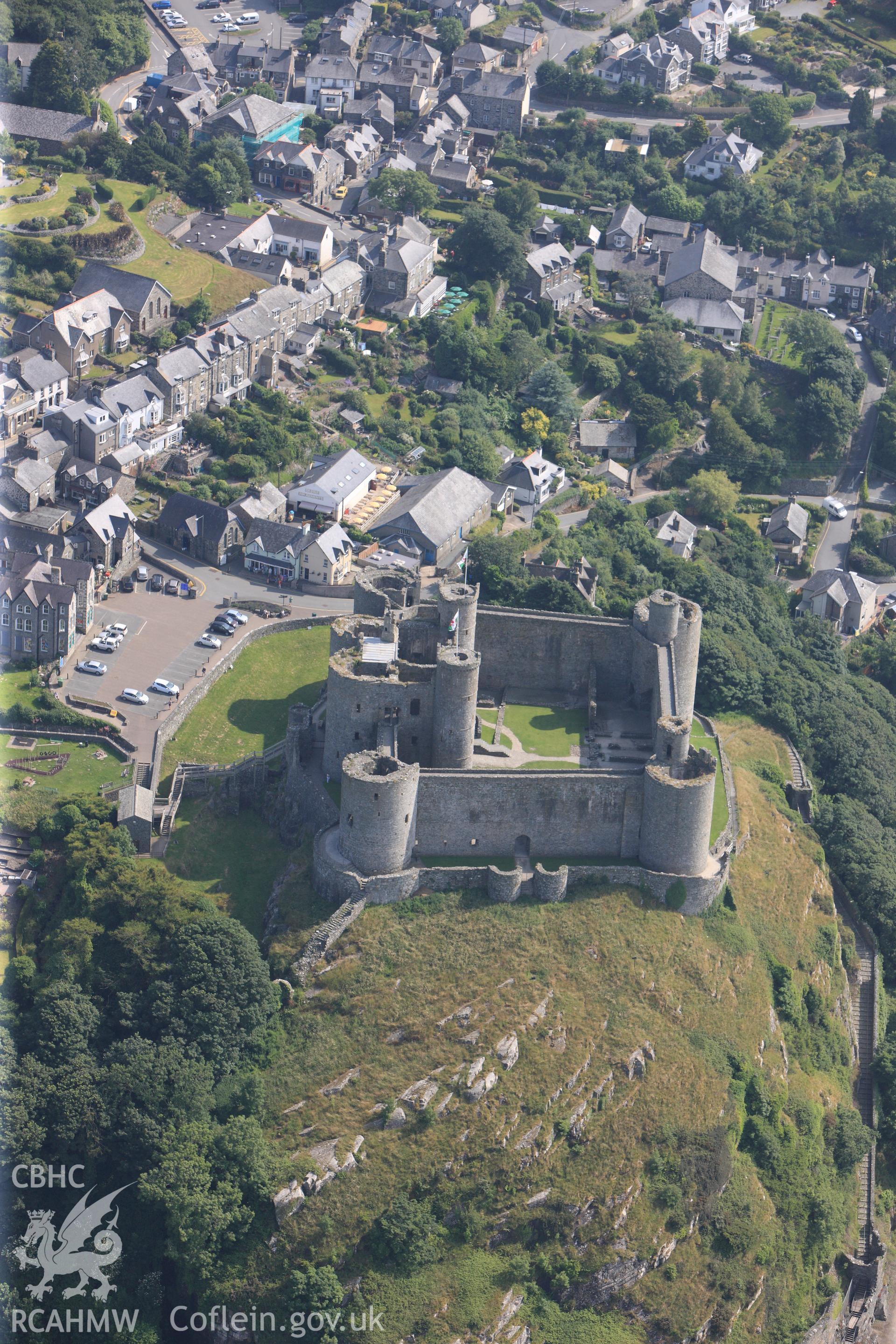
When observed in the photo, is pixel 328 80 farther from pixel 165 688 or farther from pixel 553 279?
pixel 165 688

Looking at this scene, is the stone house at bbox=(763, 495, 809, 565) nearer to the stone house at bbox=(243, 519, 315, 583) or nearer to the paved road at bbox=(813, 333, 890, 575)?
the paved road at bbox=(813, 333, 890, 575)

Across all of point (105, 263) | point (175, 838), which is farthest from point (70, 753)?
point (105, 263)

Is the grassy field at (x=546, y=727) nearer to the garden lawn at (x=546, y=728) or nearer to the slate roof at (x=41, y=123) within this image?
the garden lawn at (x=546, y=728)

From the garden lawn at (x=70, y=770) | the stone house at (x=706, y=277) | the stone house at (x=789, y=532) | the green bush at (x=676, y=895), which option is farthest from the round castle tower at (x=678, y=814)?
the stone house at (x=706, y=277)

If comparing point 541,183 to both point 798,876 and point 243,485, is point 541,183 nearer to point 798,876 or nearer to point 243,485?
point 243,485

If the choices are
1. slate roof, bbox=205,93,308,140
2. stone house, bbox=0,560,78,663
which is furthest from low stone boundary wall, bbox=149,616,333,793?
slate roof, bbox=205,93,308,140

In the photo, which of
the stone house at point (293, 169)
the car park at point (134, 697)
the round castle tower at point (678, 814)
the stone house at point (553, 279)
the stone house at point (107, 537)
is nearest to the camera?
the round castle tower at point (678, 814)

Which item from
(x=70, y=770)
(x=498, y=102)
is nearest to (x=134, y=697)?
(x=70, y=770)
